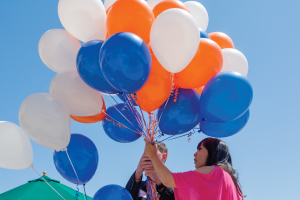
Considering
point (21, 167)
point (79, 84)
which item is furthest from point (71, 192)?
point (79, 84)

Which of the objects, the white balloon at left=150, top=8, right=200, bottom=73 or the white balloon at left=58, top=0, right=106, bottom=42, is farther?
the white balloon at left=58, top=0, right=106, bottom=42

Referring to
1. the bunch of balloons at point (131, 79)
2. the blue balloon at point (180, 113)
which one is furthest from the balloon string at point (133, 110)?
the blue balloon at point (180, 113)

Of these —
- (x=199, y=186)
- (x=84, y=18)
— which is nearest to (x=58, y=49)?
(x=84, y=18)

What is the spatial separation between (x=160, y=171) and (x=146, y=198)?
0.74 metres

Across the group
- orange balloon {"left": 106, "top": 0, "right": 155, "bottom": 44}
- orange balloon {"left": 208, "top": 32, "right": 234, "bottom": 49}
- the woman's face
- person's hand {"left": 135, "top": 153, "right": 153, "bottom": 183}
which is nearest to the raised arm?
person's hand {"left": 135, "top": 153, "right": 153, "bottom": 183}

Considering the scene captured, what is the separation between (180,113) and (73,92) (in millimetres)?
1031

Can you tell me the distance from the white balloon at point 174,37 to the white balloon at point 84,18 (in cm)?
63

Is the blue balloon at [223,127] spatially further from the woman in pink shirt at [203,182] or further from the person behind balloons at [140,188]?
the person behind balloons at [140,188]

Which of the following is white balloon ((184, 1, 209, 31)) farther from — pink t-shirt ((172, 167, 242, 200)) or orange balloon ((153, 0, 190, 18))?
pink t-shirt ((172, 167, 242, 200))

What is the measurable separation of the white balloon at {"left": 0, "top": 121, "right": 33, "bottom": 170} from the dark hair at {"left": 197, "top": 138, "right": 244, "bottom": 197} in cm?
167

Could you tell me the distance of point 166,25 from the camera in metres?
2.30

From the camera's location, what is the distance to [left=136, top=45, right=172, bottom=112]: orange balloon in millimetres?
2488

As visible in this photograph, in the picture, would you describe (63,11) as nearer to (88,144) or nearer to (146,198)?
(88,144)

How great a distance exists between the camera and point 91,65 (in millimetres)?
2508
